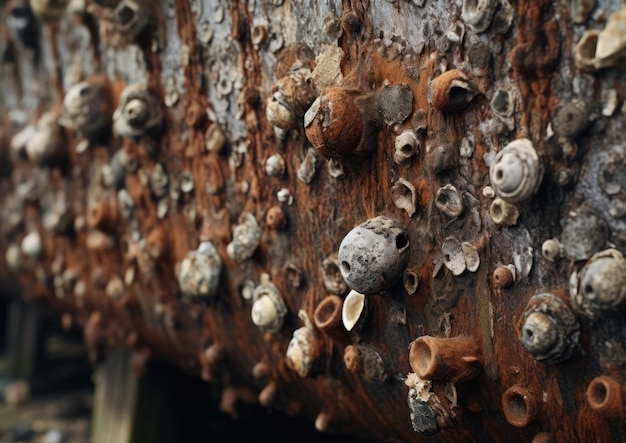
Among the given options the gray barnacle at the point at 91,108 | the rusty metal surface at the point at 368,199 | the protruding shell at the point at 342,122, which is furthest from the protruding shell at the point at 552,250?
the gray barnacle at the point at 91,108

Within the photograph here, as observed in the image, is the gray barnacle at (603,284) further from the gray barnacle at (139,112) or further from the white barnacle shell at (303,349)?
the gray barnacle at (139,112)

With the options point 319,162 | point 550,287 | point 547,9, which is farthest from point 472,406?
point 547,9

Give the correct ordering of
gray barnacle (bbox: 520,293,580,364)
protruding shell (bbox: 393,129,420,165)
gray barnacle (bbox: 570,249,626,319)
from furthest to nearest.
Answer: protruding shell (bbox: 393,129,420,165), gray barnacle (bbox: 520,293,580,364), gray barnacle (bbox: 570,249,626,319)

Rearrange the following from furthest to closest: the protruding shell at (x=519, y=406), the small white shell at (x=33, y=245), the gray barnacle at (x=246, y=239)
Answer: the small white shell at (x=33, y=245) → the gray barnacle at (x=246, y=239) → the protruding shell at (x=519, y=406)

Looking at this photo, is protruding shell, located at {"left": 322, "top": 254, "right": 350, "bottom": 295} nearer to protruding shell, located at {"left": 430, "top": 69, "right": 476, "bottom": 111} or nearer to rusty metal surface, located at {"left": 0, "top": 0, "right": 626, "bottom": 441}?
rusty metal surface, located at {"left": 0, "top": 0, "right": 626, "bottom": 441}

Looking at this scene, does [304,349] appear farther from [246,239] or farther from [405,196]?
[405,196]

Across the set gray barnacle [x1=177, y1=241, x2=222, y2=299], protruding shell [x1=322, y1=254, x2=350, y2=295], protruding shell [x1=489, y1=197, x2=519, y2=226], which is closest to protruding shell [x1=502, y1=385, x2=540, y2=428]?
protruding shell [x1=489, y1=197, x2=519, y2=226]
